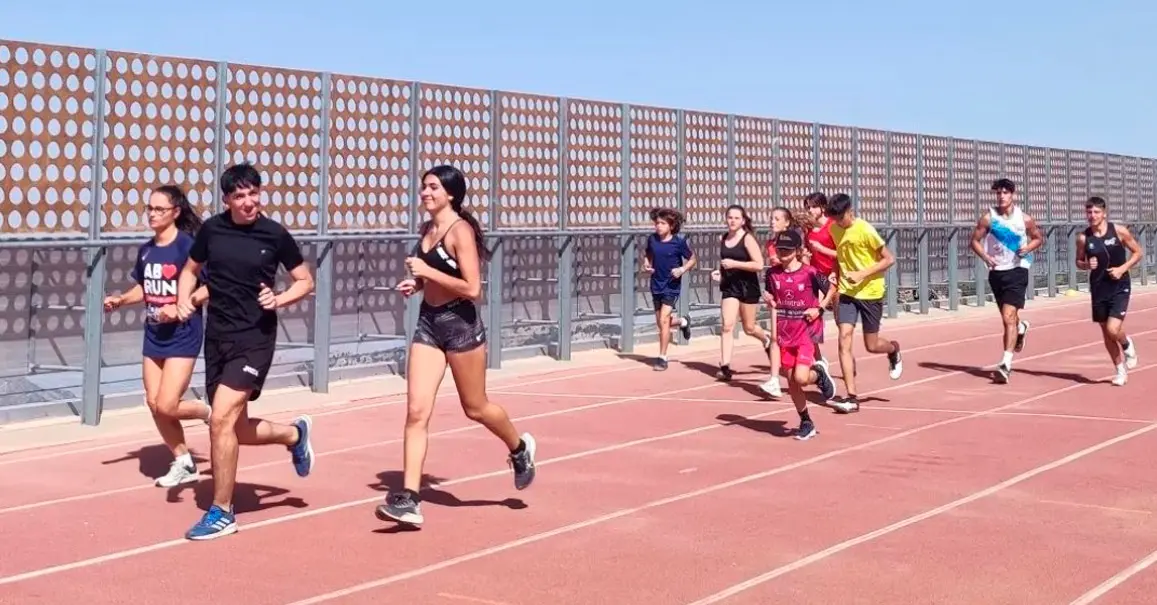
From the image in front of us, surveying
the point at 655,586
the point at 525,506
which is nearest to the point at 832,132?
the point at 525,506

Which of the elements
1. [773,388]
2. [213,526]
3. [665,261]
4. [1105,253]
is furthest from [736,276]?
[213,526]

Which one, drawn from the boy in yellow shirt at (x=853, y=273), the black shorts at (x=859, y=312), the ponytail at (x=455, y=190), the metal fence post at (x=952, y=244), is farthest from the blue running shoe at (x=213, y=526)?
the metal fence post at (x=952, y=244)

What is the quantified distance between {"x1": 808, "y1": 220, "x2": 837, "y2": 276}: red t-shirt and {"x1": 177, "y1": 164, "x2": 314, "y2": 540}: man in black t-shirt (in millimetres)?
6559

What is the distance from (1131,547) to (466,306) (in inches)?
147

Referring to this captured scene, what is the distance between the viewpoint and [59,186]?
41.2ft

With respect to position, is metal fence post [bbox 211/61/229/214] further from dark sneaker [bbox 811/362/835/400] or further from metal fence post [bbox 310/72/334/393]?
dark sneaker [bbox 811/362/835/400]

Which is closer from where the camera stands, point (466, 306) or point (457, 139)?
point (466, 306)

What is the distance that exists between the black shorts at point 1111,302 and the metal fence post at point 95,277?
9.48 metres

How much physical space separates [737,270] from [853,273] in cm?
275

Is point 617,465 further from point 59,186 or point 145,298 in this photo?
point 59,186

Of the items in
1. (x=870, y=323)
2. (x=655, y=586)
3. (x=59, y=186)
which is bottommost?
(x=655, y=586)

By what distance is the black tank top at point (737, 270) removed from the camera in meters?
16.0

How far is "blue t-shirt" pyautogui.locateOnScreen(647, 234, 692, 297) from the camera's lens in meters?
17.4

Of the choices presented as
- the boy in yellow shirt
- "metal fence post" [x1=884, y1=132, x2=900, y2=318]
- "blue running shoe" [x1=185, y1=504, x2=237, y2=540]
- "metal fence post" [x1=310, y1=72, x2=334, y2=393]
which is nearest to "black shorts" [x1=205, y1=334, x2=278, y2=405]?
"blue running shoe" [x1=185, y1=504, x2=237, y2=540]
